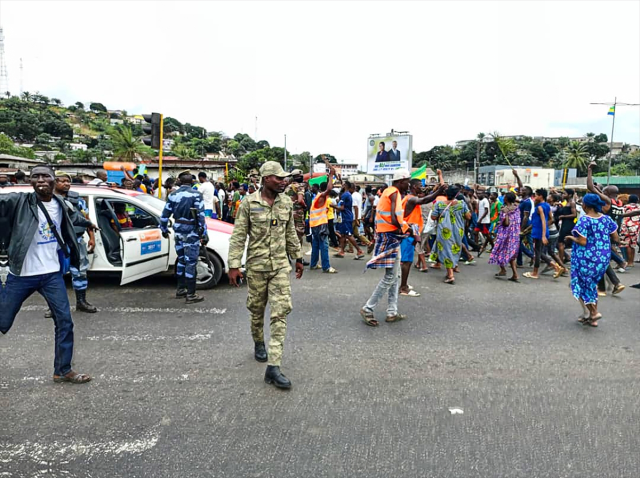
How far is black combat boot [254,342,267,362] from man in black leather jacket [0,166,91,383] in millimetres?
1418

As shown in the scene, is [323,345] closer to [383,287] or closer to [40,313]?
[383,287]

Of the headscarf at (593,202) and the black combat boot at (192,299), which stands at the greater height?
the headscarf at (593,202)

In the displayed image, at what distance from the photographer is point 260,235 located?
4.04 metres

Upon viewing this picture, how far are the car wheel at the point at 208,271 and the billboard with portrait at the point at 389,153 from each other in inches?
683

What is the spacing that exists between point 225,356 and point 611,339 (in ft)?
13.5

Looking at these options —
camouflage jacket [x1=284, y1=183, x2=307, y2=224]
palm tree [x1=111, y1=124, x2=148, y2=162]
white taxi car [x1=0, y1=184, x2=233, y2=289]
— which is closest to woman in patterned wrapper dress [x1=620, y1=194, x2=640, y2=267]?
camouflage jacket [x1=284, y1=183, x2=307, y2=224]

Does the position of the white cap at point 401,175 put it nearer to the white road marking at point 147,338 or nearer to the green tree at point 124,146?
the white road marking at point 147,338

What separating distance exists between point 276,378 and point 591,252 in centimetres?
403

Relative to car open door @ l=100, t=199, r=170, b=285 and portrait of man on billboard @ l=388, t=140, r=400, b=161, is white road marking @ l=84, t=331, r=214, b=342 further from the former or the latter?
portrait of man on billboard @ l=388, t=140, r=400, b=161

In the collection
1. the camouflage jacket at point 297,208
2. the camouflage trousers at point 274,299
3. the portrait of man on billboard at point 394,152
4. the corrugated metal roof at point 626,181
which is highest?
the portrait of man on billboard at point 394,152

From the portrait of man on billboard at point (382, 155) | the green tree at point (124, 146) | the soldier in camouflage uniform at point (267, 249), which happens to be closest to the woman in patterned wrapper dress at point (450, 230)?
the soldier in camouflage uniform at point (267, 249)

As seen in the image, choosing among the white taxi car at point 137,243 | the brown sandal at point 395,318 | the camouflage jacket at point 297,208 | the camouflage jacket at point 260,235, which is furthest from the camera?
the camouflage jacket at point 297,208

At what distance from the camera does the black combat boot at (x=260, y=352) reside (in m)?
4.37

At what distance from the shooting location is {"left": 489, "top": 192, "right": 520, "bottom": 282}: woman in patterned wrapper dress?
8.12 m
